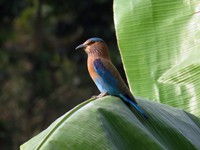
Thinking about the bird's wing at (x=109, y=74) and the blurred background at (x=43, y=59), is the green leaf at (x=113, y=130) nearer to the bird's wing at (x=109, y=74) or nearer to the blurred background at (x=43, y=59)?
the bird's wing at (x=109, y=74)

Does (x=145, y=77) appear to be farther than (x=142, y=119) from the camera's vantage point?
Yes

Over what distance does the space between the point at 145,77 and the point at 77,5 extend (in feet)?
45.2

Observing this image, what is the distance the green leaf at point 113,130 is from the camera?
3186 mm

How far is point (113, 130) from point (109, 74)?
1026mm

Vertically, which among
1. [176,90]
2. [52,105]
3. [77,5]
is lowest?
[52,105]

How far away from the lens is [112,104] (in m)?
3.55

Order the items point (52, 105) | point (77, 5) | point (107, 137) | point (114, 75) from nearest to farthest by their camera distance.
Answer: point (107, 137), point (114, 75), point (52, 105), point (77, 5)

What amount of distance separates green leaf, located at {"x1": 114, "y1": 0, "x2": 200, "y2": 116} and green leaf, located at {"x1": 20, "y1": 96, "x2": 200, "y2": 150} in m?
0.60

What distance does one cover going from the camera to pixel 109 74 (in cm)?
436

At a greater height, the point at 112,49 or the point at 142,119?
the point at 142,119

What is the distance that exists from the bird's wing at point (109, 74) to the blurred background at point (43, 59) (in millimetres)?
9109

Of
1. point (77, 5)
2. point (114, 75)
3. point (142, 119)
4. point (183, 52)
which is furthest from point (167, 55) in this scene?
point (77, 5)

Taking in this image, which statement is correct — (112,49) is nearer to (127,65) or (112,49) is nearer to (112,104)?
(127,65)

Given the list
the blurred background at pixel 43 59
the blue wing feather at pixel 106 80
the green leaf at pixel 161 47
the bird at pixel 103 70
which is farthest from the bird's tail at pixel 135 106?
the blurred background at pixel 43 59
